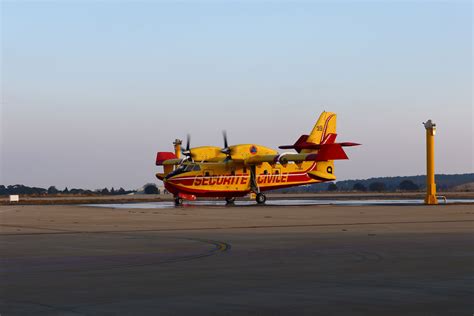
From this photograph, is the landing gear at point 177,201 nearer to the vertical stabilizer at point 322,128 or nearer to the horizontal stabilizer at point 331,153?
the horizontal stabilizer at point 331,153

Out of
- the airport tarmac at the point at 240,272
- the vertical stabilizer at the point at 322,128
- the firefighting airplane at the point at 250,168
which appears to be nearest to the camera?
the airport tarmac at the point at 240,272

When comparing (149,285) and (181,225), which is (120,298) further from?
(181,225)

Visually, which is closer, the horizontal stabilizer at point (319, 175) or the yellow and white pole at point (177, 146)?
the horizontal stabilizer at point (319, 175)

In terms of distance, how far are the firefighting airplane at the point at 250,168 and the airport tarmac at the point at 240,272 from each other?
33870mm

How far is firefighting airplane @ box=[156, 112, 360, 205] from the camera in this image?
62.1m

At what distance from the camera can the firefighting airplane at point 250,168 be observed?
6212 centimetres

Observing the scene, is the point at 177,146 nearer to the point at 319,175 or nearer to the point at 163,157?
the point at 163,157

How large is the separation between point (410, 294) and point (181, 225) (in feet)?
67.8

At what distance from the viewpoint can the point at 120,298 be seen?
39.9 ft

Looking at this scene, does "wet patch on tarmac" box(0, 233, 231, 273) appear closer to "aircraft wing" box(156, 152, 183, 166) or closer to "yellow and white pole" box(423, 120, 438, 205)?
"yellow and white pole" box(423, 120, 438, 205)

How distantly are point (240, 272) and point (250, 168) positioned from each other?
49483 millimetres

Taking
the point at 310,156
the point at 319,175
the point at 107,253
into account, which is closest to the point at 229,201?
the point at 310,156

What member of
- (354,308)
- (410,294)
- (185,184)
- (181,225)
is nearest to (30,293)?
(354,308)

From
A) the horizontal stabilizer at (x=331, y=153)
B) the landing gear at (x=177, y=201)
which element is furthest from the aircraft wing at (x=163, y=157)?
the horizontal stabilizer at (x=331, y=153)
